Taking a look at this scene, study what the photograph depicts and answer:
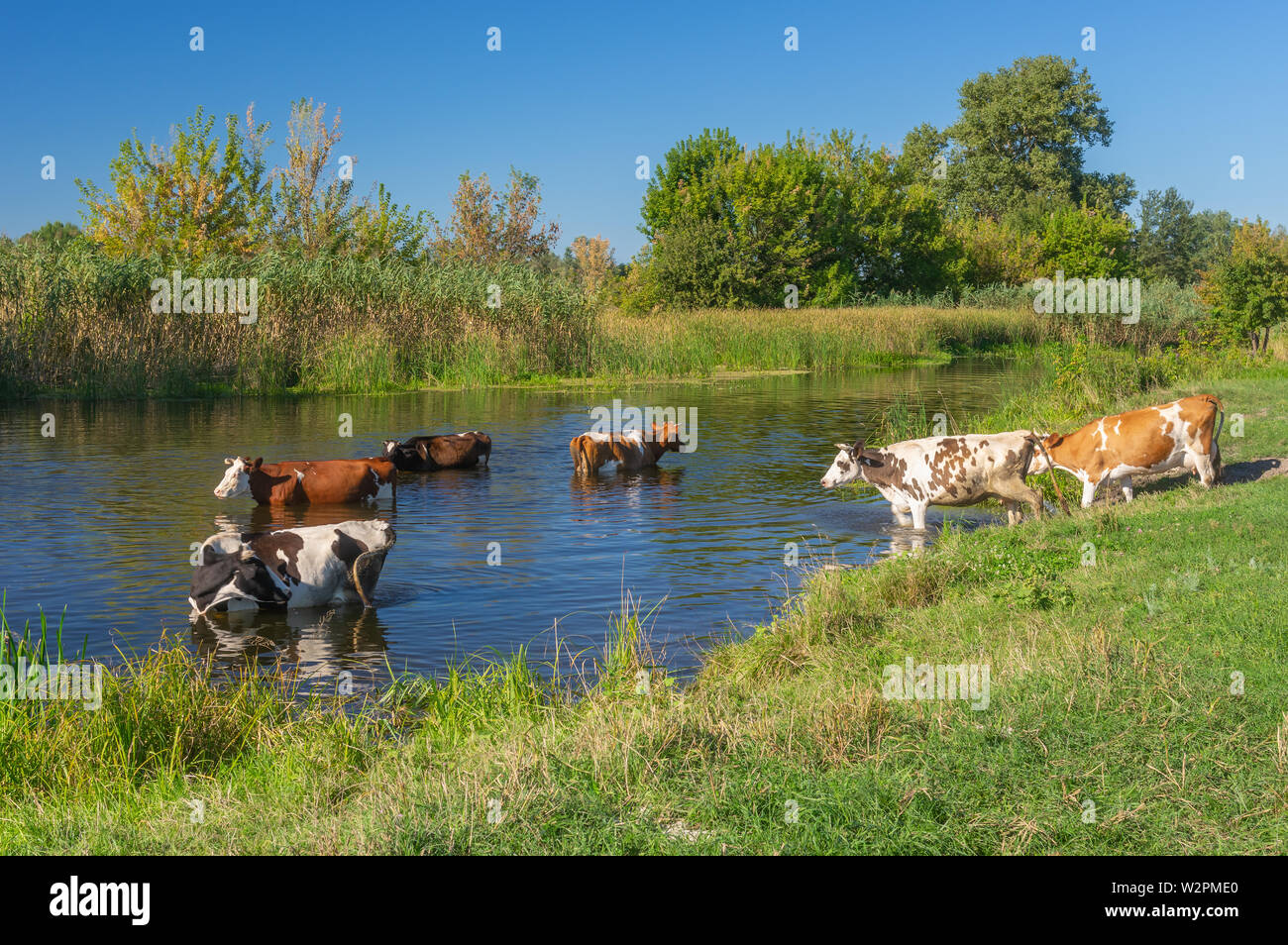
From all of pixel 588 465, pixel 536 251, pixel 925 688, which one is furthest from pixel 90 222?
pixel 925 688

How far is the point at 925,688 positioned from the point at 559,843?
2.93 meters

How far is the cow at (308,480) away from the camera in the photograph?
16062mm

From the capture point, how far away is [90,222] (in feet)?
180

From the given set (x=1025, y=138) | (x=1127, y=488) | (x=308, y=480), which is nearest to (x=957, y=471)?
(x=1127, y=488)

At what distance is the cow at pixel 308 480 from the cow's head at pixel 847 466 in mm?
6444

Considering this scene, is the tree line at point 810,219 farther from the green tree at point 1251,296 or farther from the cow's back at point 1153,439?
the cow's back at point 1153,439

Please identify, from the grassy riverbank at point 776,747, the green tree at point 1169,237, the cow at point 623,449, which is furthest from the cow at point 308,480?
the green tree at point 1169,237

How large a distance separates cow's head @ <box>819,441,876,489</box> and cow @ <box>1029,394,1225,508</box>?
2278 millimetres

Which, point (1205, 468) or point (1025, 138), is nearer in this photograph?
point (1205, 468)

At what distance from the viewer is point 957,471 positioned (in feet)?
47.1

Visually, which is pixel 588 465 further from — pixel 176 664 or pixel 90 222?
pixel 90 222

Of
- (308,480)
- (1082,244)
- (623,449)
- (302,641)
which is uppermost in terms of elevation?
(1082,244)

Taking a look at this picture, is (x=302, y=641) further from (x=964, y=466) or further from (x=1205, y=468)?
(x=1205, y=468)

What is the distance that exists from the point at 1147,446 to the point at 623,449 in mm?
8675
